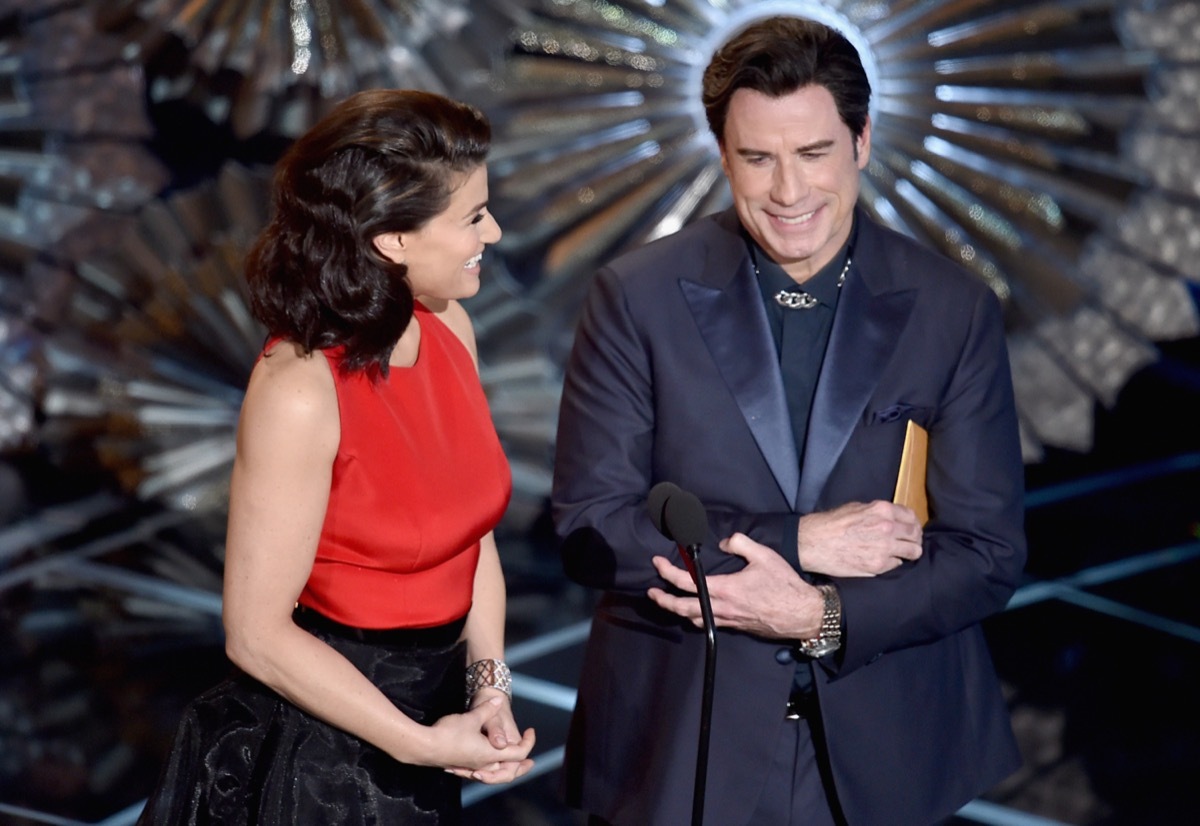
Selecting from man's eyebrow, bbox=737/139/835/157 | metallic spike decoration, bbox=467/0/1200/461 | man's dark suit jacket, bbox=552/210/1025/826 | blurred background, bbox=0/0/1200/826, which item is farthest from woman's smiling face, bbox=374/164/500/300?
metallic spike decoration, bbox=467/0/1200/461

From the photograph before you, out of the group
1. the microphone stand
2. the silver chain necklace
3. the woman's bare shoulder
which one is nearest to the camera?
the microphone stand

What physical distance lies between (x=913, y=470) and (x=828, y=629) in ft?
0.84

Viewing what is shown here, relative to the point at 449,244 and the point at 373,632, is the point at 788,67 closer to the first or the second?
the point at 449,244

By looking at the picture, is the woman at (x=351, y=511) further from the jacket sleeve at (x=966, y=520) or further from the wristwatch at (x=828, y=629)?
the jacket sleeve at (x=966, y=520)

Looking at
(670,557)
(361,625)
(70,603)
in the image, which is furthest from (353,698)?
(70,603)

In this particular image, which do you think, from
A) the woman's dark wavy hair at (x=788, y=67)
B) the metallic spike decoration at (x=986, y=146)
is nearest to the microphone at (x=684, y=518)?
the woman's dark wavy hair at (x=788, y=67)

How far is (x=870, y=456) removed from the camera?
1.90 metres

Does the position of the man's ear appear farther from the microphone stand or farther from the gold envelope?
the gold envelope

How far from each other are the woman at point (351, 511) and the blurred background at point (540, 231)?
2087mm

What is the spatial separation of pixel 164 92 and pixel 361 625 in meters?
3.76

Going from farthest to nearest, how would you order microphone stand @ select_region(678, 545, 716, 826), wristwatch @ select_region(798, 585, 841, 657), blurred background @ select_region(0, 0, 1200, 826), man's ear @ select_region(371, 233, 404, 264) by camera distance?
1. blurred background @ select_region(0, 0, 1200, 826)
2. wristwatch @ select_region(798, 585, 841, 657)
3. man's ear @ select_region(371, 233, 404, 264)
4. microphone stand @ select_region(678, 545, 716, 826)

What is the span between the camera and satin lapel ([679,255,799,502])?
6.15ft

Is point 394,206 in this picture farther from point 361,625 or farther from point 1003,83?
point 1003,83

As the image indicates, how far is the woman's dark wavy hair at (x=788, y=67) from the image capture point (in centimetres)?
190
